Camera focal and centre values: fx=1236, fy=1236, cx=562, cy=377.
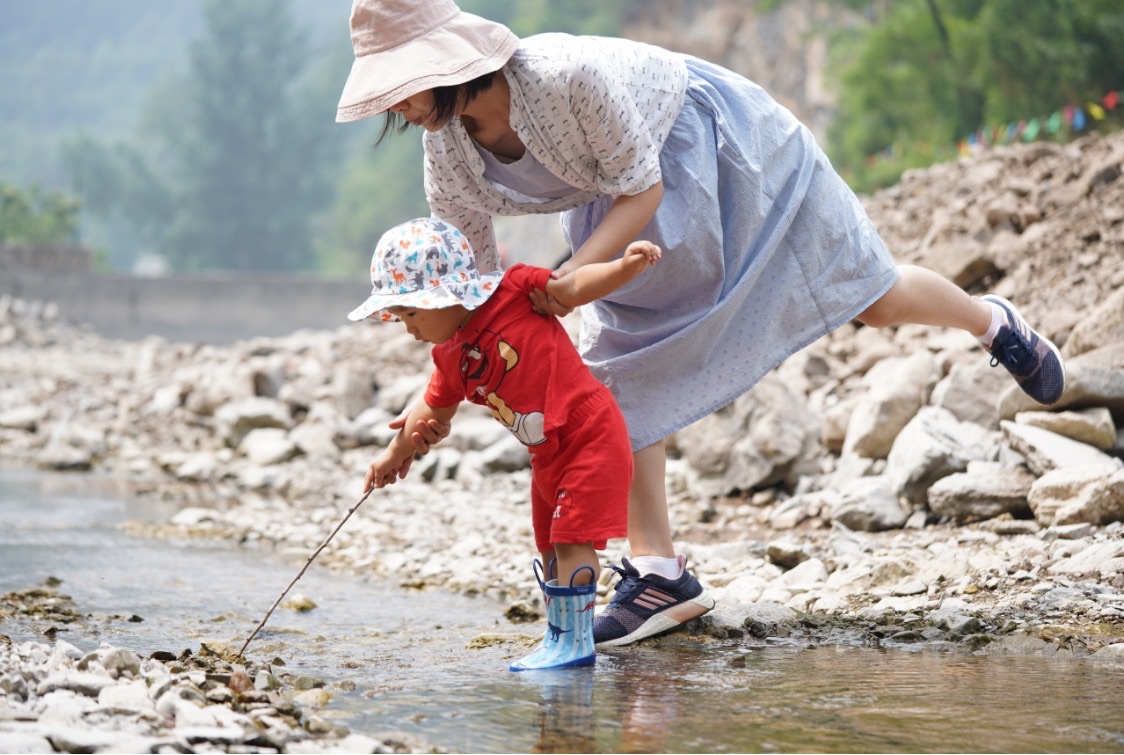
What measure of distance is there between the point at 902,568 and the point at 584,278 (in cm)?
125

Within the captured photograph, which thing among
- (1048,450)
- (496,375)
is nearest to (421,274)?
(496,375)

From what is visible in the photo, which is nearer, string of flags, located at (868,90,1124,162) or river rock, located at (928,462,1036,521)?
river rock, located at (928,462,1036,521)

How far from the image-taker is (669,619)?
2664mm

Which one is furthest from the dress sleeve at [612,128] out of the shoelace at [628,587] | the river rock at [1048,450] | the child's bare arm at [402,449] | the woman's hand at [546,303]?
the river rock at [1048,450]

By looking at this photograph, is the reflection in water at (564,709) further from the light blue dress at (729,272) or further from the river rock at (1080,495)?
the river rock at (1080,495)

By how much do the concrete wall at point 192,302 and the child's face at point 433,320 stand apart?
18.2m

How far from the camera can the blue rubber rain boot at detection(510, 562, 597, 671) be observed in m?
2.35

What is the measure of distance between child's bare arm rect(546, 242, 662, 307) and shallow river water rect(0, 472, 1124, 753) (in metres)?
0.71

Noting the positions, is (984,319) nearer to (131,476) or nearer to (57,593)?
(57,593)

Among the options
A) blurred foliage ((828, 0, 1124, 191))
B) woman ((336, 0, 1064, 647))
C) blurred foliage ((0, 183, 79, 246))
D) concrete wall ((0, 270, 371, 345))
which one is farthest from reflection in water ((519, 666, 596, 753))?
blurred foliage ((0, 183, 79, 246))

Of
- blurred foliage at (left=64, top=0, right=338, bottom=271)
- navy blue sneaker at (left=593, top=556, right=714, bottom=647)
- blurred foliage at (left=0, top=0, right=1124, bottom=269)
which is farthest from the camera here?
blurred foliage at (left=64, top=0, right=338, bottom=271)

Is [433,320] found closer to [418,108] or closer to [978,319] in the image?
[418,108]

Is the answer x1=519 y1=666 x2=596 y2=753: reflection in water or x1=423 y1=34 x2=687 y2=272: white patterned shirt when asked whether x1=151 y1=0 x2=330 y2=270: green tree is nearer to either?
x1=423 y1=34 x2=687 y2=272: white patterned shirt

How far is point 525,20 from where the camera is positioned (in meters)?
38.9
